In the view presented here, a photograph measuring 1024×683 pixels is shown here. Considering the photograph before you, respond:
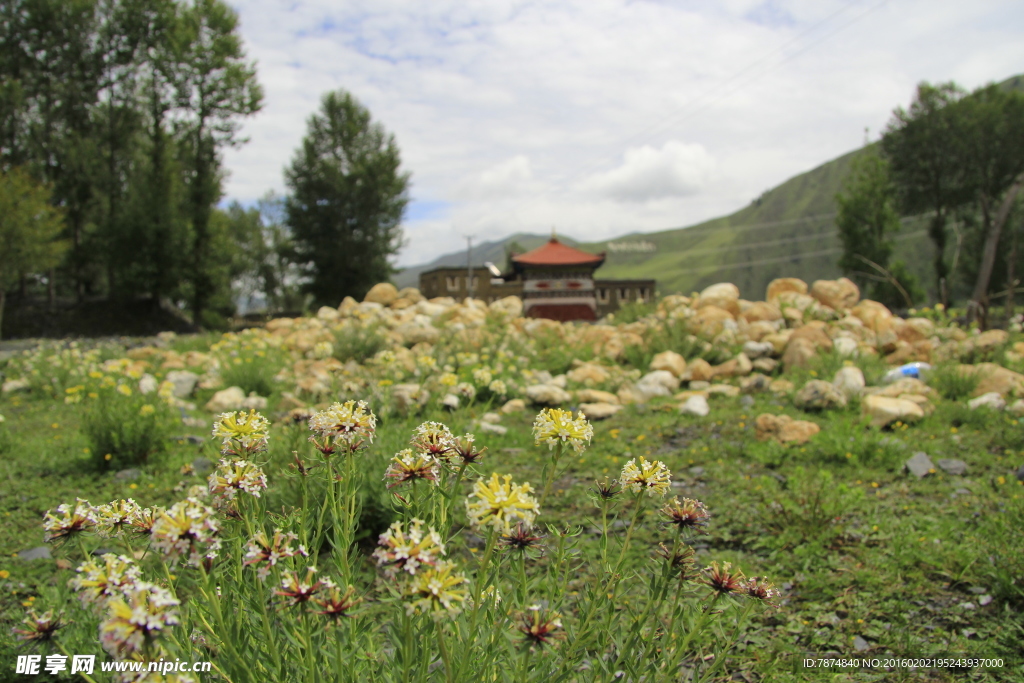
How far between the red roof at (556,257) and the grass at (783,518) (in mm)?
21610

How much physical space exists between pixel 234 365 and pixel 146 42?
2288 centimetres

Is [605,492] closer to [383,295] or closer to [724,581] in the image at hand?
[724,581]

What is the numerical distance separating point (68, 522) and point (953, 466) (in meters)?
4.79

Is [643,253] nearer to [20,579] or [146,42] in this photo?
[146,42]

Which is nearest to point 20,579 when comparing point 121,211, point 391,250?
point 121,211

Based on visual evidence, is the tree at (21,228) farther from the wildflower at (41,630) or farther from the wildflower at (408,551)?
the wildflower at (408,551)

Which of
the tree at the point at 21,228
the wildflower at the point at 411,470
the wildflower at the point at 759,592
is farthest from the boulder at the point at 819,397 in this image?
the tree at the point at 21,228

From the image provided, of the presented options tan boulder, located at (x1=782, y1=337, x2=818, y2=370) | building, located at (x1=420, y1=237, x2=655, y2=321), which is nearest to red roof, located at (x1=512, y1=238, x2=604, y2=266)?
building, located at (x1=420, y1=237, x2=655, y2=321)

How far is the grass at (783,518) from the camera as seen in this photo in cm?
229

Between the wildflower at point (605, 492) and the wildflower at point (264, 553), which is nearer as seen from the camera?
the wildflower at point (264, 553)

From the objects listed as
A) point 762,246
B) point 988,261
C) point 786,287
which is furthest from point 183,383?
point 762,246

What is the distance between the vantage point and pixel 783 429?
4.73 m

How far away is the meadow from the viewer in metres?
1.17

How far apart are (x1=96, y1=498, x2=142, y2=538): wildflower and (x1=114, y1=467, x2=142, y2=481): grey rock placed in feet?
11.1
